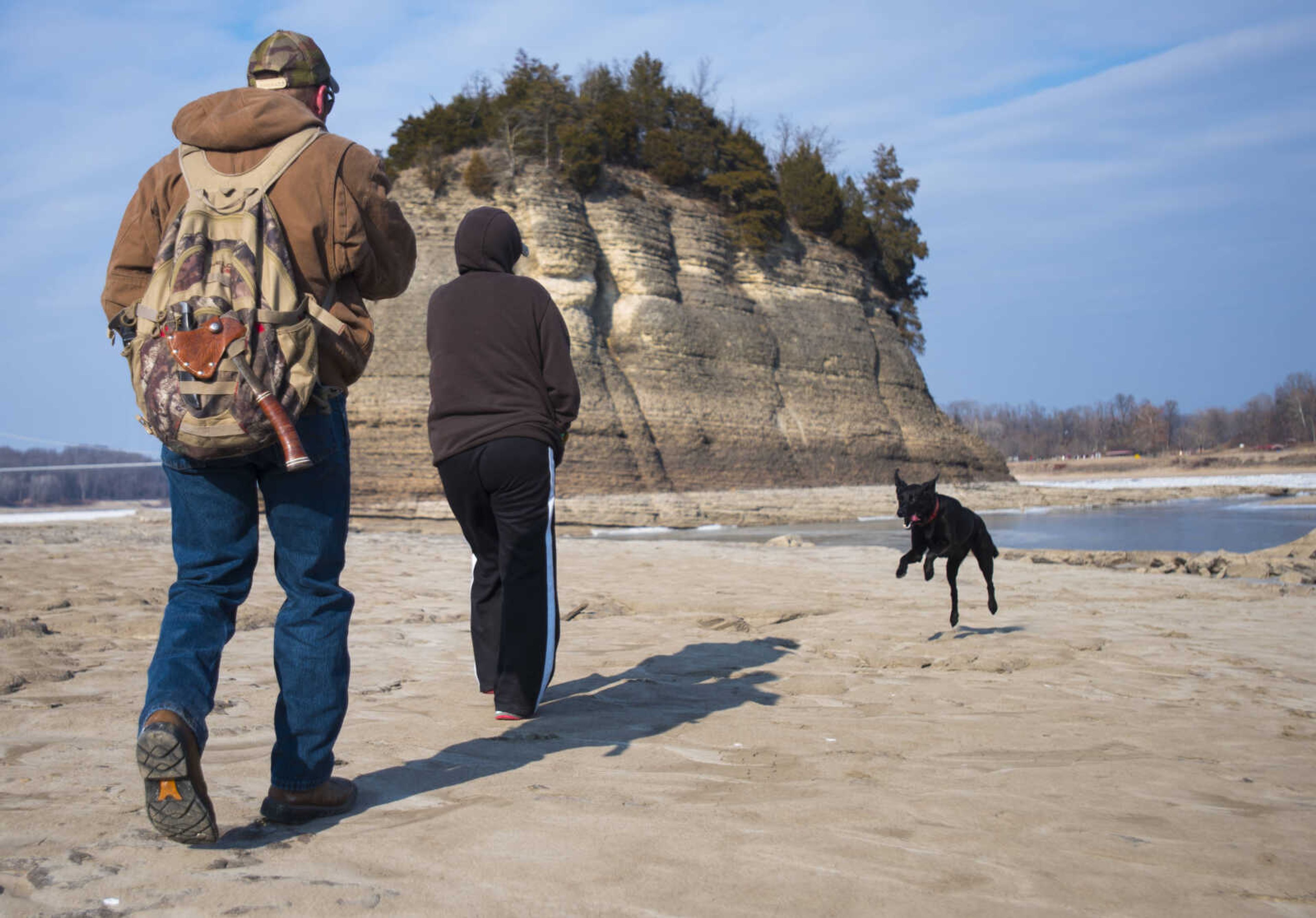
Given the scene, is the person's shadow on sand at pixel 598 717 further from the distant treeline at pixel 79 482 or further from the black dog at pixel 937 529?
the distant treeline at pixel 79 482

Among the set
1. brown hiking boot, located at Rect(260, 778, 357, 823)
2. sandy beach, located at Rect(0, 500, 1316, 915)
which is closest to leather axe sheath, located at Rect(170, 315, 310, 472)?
brown hiking boot, located at Rect(260, 778, 357, 823)

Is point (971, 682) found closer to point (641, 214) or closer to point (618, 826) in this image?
point (618, 826)

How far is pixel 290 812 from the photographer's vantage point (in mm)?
2148

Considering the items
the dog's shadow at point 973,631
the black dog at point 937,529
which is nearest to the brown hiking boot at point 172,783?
the dog's shadow at point 973,631

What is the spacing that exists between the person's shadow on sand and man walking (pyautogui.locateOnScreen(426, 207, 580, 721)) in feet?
0.83

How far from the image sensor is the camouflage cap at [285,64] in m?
2.46

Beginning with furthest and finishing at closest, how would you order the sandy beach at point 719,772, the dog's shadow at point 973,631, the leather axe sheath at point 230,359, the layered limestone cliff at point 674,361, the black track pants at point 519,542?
the layered limestone cliff at point 674,361, the dog's shadow at point 973,631, the black track pants at point 519,542, the leather axe sheath at point 230,359, the sandy beach at point 719,772

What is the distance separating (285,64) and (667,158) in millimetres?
32478

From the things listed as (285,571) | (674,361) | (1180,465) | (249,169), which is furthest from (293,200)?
(1180,465)

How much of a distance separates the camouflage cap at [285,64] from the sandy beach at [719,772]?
6.08ft

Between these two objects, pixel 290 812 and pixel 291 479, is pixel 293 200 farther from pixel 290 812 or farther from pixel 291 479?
pixel 290 812

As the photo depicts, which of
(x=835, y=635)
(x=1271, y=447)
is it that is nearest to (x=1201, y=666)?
(x=835, y=635)

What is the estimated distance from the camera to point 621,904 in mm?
1695

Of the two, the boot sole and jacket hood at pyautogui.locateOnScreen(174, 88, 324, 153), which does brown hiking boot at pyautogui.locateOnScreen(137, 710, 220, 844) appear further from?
jacket hood at pyautogui.locateOnScreen(174, 88, 324, 153)
